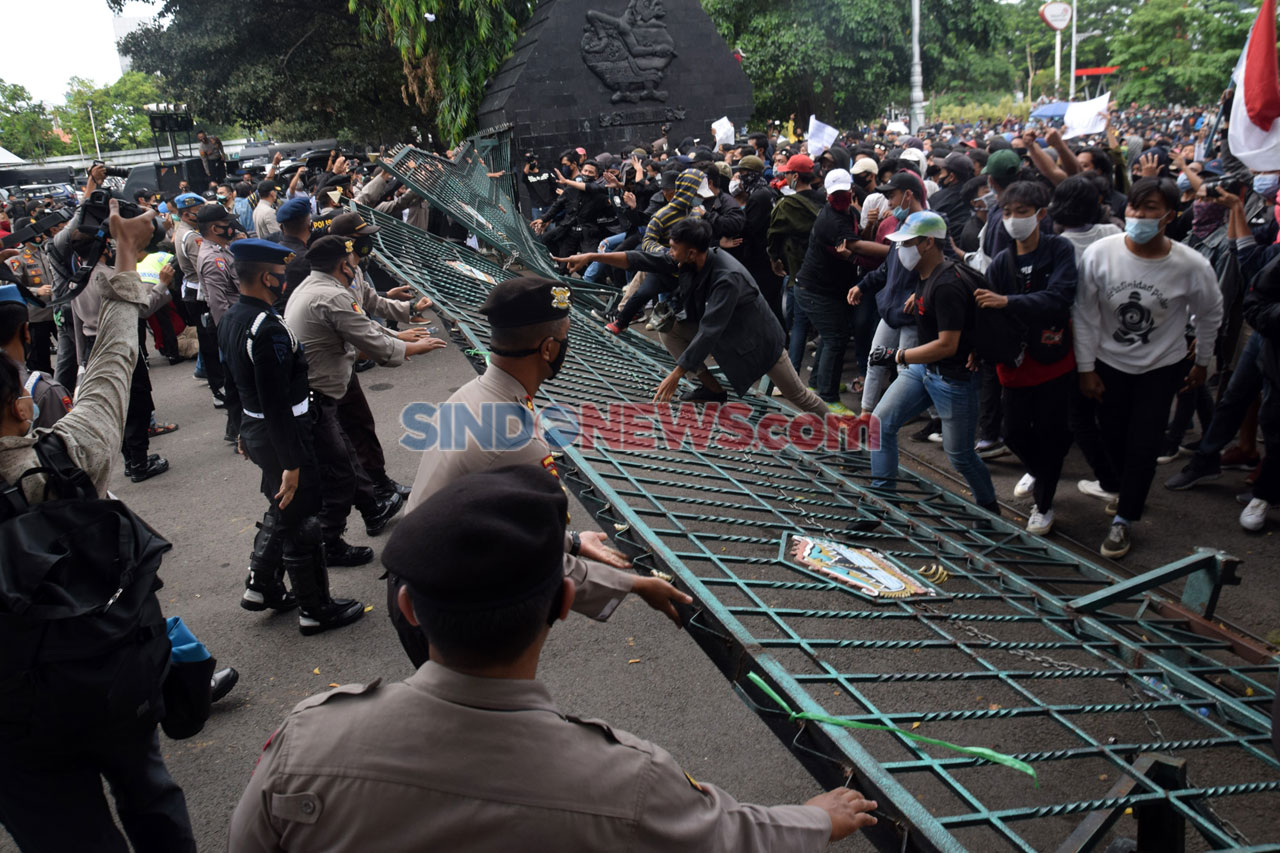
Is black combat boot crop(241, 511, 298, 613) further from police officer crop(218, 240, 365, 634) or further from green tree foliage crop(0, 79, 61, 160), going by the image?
green tree foliage crop(0, 79, 61, 160)

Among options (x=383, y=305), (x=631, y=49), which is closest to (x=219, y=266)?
(x=383, y=305)

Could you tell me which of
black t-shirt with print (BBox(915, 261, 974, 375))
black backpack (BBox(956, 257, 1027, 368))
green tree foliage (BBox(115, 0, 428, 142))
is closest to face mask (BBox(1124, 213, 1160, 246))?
black backpack (BBox(956, 257, 1027, 368))

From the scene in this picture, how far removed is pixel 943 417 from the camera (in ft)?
15.9

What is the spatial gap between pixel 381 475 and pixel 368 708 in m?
4.81

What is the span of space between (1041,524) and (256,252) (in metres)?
4.49

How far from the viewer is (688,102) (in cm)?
1834

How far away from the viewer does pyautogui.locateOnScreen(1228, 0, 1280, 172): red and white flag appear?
4.58 metres

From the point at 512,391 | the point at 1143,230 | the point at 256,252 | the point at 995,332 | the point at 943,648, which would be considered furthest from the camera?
the point at 995,332

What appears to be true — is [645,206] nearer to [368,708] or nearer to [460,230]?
[460,230]

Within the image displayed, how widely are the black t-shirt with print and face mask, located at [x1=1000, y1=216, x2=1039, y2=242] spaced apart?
443 mm

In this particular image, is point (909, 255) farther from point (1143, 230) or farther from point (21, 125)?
point (21, 125)

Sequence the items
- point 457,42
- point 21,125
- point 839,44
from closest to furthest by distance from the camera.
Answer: point 457,42, point 839,44, point 21,125

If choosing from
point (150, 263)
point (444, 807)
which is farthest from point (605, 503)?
point (150, 263)

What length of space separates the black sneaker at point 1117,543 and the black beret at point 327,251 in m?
4.57
